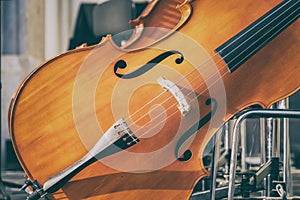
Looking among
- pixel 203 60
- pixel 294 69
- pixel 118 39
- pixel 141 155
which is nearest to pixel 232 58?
pixel 203 60

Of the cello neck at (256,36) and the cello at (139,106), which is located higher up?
the cello neck at (256,36)

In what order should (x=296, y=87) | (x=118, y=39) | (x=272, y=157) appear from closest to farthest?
(x=296, y=87) < (x=272, y=157) < (x=118, y=39)

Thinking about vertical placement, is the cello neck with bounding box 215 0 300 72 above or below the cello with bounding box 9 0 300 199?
above

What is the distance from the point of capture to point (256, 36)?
4.49 feet

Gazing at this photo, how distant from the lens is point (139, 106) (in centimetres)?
131

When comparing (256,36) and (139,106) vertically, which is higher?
(256,36)

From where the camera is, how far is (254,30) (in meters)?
1.37

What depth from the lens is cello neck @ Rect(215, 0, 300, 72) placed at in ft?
4.44

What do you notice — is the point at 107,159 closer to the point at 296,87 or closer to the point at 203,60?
the point at 203,60

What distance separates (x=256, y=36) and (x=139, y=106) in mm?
325

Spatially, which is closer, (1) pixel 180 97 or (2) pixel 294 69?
(1) pixel 180 97

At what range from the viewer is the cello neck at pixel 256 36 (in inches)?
53.2

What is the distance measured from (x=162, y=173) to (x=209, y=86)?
231 millimetres

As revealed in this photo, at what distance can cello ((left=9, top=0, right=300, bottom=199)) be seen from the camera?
1.28 m
